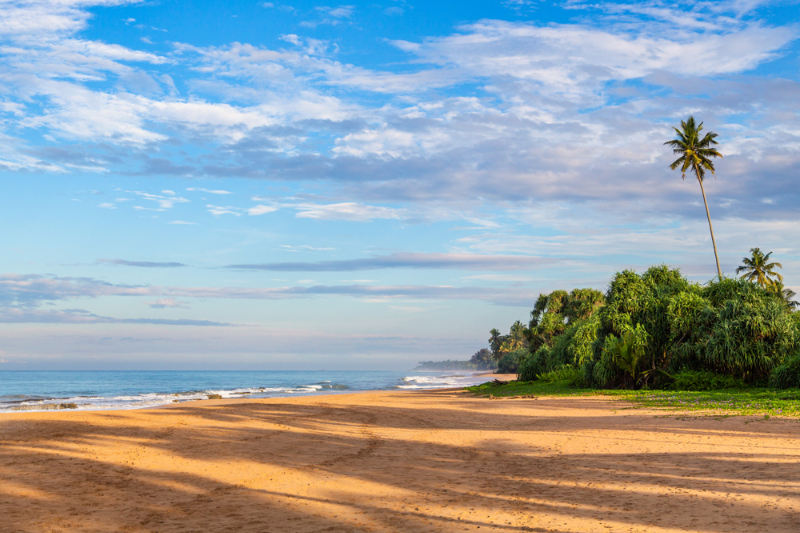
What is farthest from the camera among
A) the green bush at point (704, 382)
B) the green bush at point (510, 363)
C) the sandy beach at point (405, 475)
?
the green bush at point (510, 363)

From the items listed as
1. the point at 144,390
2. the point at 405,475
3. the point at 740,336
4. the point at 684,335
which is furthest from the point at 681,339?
the point at 144,390

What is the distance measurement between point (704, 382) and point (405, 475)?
2471cm

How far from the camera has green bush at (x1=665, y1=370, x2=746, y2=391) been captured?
29984 mm

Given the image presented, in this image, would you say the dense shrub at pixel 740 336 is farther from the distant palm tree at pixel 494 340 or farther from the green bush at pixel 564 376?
the distant palm tree at pixel 494 340

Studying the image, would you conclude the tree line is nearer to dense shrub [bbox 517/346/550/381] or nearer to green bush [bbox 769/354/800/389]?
green bush [bbox 769/354/800/389]

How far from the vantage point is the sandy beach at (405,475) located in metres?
7.90

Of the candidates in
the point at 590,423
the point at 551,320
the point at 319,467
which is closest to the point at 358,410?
the point at 590,423

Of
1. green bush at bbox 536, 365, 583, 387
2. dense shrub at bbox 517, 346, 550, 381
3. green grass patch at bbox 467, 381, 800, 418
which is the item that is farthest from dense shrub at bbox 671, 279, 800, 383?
dense shrub at bbox 517, 346, 550, 381

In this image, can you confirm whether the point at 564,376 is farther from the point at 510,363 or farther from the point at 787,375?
the point at 510,363

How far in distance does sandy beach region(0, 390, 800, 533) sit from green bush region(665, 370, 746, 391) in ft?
44.0

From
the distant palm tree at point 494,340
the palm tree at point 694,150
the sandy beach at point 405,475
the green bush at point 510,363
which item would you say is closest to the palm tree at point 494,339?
the distant palm tree at point 494,340

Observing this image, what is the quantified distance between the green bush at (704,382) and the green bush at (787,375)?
203 cm

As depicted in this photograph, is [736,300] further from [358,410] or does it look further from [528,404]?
[358,410]

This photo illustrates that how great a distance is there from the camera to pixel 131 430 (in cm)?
1734
